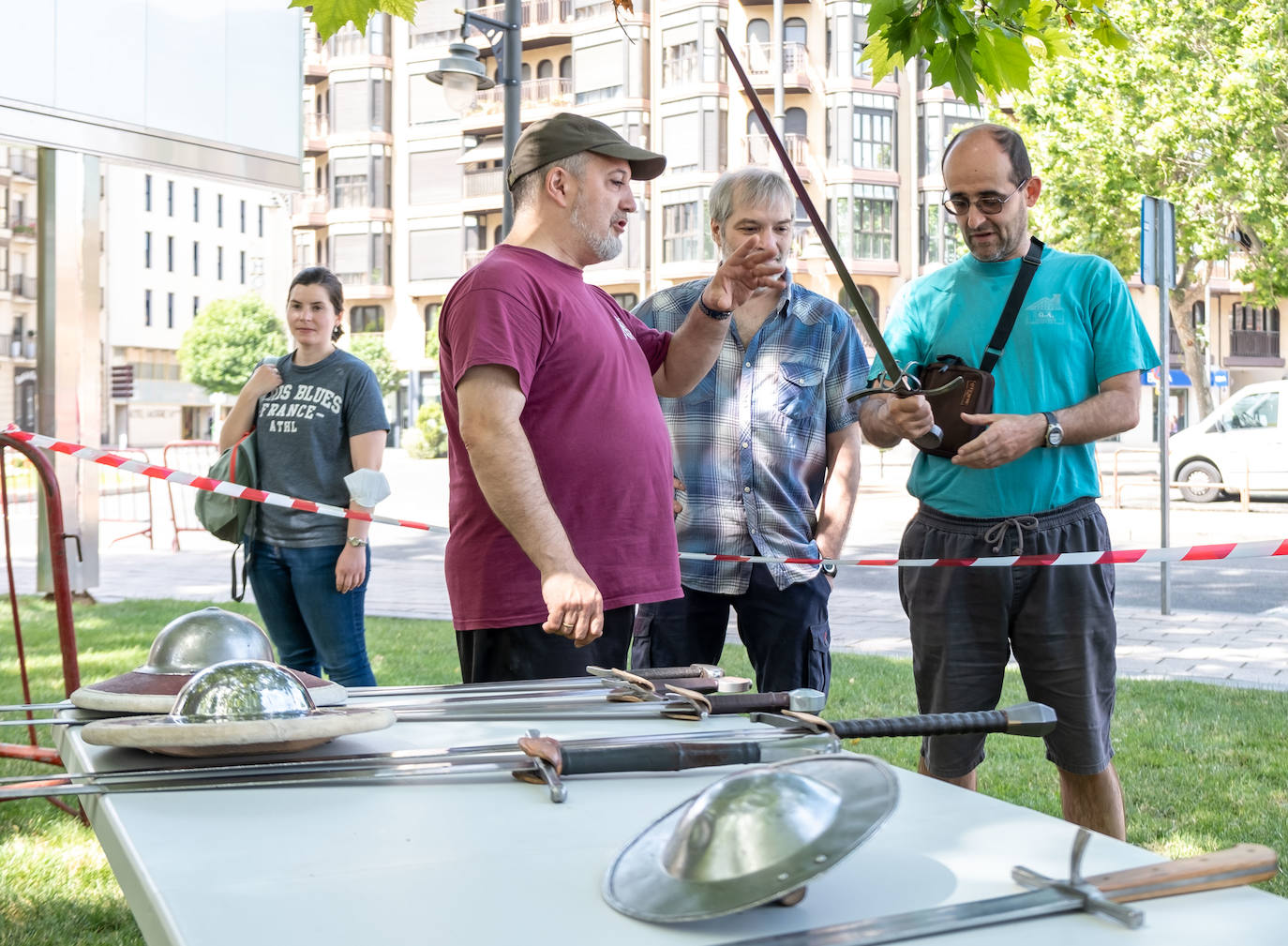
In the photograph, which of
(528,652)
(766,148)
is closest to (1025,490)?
(528,652)

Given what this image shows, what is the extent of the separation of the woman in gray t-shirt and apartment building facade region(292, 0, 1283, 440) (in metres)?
41.8

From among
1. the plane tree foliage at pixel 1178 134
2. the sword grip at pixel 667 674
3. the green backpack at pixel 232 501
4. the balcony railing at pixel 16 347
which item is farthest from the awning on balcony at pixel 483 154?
the sword grip at pixel 667 674

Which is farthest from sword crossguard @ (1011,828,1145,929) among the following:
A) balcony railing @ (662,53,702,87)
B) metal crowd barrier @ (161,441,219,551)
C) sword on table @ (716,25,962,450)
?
balcony railing @ (662,53,702,87)

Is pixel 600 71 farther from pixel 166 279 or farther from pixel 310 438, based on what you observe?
pixel 310 438

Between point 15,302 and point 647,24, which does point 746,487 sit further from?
point 15,302

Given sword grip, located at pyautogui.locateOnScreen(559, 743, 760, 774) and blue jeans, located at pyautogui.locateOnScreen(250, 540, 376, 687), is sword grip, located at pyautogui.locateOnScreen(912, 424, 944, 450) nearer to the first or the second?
sword grip, located at pyautogui.locateOnScreen(559, 743, 760, 774)

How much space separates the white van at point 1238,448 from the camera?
70.3 ft

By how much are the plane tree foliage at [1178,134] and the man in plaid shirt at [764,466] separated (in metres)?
23.6

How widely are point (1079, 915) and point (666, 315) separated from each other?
347cm

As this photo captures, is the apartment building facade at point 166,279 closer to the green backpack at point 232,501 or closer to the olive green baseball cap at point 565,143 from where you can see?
the green backpack at point 232,501

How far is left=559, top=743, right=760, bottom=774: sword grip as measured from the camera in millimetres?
1525

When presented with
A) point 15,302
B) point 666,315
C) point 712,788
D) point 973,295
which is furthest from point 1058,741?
point 15,302

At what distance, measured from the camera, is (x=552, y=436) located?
3.10 m

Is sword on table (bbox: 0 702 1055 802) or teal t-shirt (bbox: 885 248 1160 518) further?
teal t-shirt (bbox: 885 248 1160 518)
